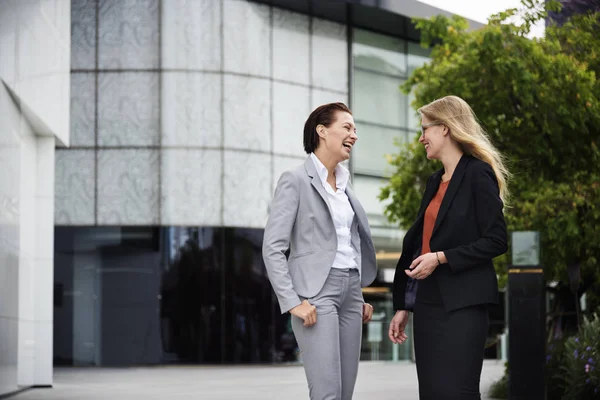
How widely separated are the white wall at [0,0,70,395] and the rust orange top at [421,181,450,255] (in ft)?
30.4

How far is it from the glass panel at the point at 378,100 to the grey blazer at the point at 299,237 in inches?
966

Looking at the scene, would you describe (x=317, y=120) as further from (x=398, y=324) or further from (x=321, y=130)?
(x=398, y=324)

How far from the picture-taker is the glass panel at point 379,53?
3009cm

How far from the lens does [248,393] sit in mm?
15445

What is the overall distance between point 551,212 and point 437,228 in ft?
37.0

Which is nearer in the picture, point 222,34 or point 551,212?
point 551,212

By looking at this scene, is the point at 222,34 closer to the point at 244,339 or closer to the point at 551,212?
the point at 244,339

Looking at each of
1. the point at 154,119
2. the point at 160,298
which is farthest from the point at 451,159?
the point at 154,119

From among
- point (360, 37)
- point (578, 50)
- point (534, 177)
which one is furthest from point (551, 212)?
point (360, 37)

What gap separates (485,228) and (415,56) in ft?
89.8

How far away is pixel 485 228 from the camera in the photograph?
4742 mm

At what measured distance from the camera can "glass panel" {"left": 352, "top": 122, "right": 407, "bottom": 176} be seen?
30.0 meters

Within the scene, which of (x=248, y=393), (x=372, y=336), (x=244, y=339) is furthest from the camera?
(x=372, y=336)

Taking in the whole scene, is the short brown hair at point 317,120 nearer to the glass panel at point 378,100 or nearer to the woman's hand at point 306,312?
the woman's hand at point 306,312
